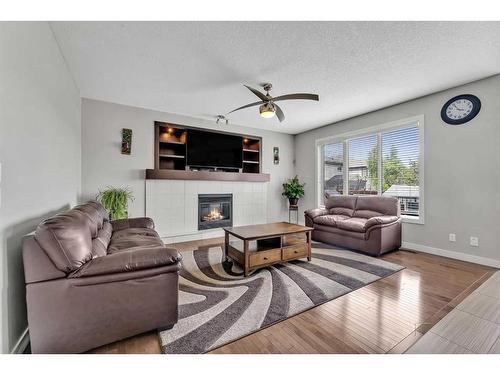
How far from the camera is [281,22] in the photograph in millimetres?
2014

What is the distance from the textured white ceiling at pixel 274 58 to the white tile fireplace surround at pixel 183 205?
163cm

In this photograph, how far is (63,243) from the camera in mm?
1378

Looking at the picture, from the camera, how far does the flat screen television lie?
4.68 meters

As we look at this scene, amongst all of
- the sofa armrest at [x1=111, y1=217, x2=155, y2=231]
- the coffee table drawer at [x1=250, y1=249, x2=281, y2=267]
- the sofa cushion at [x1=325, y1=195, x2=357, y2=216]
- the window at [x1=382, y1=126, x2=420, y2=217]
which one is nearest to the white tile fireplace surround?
the sofa armrest at [x1=111, y1=217, x2=155, y2=231]

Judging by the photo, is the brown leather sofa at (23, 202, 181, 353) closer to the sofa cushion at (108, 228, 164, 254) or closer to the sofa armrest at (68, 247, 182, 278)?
the sofa armrest at (68, 247, 182, 278)

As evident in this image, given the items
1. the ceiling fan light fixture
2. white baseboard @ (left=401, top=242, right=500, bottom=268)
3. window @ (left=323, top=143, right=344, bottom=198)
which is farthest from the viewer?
window @ (left=323, top=143, right=344, bottom=198)

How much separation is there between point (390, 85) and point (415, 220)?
7.53 ft

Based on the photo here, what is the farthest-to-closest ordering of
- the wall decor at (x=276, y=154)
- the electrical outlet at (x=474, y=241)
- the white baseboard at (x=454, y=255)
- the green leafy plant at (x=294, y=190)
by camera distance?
the wall decor at (x=276, y=154), the green leafy plant at (x=294, y=190), the electrical outlet at (x=474, y=241), the white baseboard at (x=454, y=255)

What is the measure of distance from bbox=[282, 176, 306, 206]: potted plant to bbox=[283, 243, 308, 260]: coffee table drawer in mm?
2750

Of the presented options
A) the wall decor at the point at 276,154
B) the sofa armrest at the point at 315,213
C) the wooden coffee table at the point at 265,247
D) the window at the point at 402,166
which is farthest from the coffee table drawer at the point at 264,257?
the wall decor at the point at 276,154

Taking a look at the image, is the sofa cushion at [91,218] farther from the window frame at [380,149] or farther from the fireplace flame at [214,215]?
the window frame at [380,149]

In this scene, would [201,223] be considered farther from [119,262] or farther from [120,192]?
[119,262]

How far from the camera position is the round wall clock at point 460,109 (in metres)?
3.19

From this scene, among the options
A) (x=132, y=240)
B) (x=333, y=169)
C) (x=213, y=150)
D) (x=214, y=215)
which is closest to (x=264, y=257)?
(x=132, y=240)
